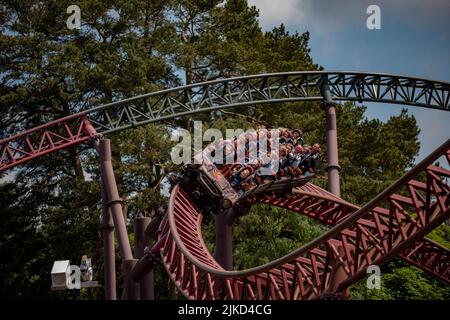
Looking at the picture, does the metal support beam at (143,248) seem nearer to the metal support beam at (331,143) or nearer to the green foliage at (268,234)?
the metal support beam at (331,143)

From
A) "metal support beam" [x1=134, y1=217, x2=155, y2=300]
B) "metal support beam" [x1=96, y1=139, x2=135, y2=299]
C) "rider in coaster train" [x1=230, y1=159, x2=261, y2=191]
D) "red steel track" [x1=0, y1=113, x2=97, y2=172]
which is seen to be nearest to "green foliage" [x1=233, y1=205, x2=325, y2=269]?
"red steel track" [x1=0, y1=113, x2=97, y2=172]

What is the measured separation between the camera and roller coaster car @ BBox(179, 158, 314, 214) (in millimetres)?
15789

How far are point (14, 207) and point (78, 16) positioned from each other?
21.5 ft

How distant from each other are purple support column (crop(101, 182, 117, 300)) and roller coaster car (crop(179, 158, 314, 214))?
261cm

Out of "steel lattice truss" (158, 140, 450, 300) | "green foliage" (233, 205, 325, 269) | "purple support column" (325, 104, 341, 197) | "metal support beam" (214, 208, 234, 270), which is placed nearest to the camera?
"steel lattice truss" (158, 140, 450, 300)

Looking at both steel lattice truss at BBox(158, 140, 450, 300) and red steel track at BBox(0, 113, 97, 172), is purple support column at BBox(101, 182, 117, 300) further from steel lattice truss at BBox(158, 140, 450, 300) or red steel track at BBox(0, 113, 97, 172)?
steel lattice truss at BBox(158, 140, 450, 300)

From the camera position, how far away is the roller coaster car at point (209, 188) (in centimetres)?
1579

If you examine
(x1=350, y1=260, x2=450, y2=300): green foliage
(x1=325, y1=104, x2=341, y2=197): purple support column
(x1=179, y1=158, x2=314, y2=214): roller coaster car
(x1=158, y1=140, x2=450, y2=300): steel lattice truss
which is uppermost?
(x1=325, y1=104, x2=341, y2=197): purple support column

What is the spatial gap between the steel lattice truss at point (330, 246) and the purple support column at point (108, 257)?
270 cm

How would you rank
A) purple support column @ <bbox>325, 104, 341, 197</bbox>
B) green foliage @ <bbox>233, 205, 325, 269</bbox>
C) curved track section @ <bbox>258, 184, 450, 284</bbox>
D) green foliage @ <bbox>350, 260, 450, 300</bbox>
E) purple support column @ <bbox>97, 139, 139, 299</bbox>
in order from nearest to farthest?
purple support column @ <bbox>97, 139, 139, 299</bbox> → curved track section @ <bbox>258, 184, 450, 284</bbox> → purple support column @ <bbox>325, 104, 341, 197</bbox> → green foliage @ <bbox>233, 205, 325, 269</bbox> → green foliage @ <bbox>350, 260, 450, 300</bbox>

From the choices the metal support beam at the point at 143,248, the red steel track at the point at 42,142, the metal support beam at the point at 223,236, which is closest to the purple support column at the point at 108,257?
the metal support beam at the point at 143,248

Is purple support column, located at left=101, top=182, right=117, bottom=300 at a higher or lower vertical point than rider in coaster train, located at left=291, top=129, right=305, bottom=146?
lower

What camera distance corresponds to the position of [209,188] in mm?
15773
